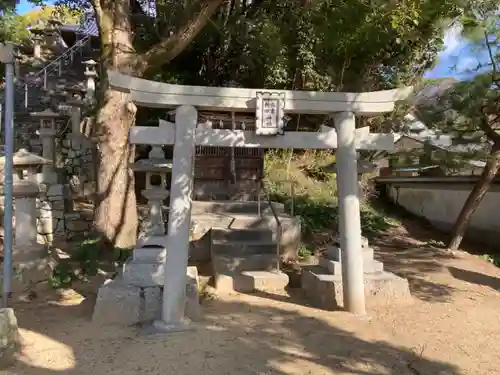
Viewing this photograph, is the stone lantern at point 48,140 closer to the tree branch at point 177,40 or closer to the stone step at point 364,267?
the tree branch at point 177,40

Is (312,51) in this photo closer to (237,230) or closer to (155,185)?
(237,230)

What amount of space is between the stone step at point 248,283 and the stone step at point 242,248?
2.12ft

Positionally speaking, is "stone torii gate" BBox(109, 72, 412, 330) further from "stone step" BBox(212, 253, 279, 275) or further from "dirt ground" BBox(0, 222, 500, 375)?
"stone step" BBox(212, 253, 279, 275)

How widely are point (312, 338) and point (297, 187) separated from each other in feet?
26.6

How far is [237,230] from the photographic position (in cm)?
802

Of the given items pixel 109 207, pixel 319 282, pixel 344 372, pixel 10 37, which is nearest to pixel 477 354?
pixel 344 372

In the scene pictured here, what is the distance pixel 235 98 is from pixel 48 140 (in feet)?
20.0

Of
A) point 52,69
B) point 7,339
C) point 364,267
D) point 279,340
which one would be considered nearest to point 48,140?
point 7,339

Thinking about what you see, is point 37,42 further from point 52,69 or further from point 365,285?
point 365,285

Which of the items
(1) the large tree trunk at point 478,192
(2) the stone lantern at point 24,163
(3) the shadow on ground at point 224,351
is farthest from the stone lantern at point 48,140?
(1) the large tree trunk at point 478,192

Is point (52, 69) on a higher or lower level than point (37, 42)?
lower

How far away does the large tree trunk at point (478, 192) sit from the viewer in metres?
8.40

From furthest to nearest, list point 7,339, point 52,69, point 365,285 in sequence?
1. point 52,69
2. point 365,285
3. point 7,339

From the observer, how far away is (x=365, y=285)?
598 centimetres
